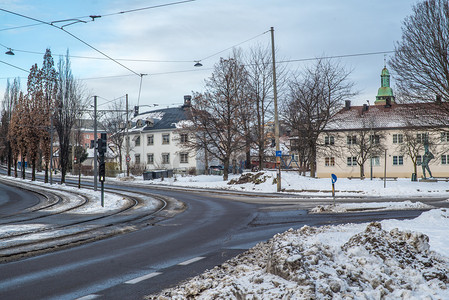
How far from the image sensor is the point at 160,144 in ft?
230

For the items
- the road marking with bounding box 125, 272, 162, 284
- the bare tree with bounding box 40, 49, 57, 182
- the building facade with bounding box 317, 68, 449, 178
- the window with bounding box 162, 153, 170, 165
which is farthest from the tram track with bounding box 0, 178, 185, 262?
the window with bounding box 162, 153, 170, 165

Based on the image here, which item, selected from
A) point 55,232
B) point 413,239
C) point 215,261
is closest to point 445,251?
point 413,239

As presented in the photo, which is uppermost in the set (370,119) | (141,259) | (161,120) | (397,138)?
(161,120)

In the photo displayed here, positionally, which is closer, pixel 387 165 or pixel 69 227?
pixel 69 227

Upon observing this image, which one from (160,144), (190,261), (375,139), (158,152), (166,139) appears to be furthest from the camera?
(158,152)

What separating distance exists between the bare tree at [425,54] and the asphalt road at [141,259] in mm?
14642

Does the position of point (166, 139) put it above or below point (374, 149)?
above

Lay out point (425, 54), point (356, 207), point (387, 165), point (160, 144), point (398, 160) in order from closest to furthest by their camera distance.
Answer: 1. point (356, 207)
2. point (425, 54)
3. point (398, 160)
4. point (387, 165)
5. point (160, 144)

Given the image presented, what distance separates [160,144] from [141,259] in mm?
62265

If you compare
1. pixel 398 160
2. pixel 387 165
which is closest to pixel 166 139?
pixel 387 165

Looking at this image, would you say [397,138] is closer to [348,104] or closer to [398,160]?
[398,160]

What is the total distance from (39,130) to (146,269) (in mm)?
42039

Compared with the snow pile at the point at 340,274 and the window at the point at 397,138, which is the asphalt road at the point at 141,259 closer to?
the snow pile at the point at 340,274

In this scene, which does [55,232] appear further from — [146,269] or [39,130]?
[39,130]
